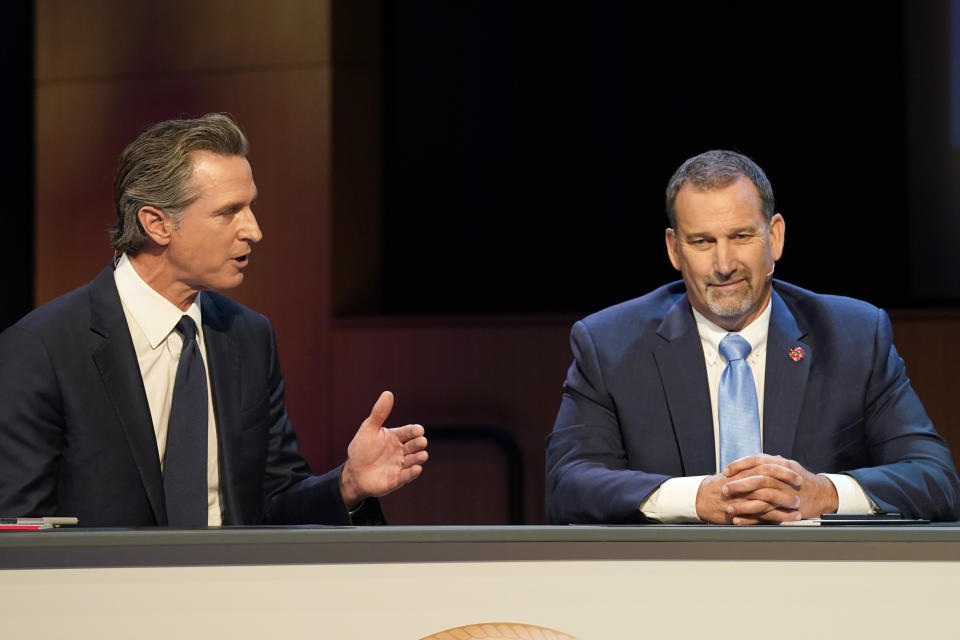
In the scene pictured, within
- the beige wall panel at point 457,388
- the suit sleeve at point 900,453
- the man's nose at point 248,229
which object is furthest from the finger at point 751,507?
the beige wall panel at point 457,388

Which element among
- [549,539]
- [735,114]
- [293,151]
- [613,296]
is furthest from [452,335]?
[549,539]

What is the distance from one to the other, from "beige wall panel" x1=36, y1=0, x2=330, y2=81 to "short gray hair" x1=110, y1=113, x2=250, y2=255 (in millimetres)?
2445

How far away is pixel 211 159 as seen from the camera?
232 centimetres

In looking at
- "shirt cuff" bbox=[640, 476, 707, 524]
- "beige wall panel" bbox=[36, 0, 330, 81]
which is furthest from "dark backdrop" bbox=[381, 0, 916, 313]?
"shirt cuff" bbox=[640, 476, 707, 524]

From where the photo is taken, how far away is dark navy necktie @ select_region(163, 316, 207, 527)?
2.15 metres

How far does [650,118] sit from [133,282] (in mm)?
2869

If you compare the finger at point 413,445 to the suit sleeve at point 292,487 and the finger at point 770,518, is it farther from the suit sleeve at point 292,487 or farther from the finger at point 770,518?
the finger at point 770,518

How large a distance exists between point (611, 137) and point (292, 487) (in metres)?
2.74

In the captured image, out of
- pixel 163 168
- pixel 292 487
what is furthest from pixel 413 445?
pixel 163 168

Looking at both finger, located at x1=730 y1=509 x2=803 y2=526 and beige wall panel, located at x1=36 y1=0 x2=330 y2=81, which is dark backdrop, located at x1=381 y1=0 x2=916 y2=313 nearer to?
beige wall panel, located at x1=36 y1=0 x2=330 y2=81

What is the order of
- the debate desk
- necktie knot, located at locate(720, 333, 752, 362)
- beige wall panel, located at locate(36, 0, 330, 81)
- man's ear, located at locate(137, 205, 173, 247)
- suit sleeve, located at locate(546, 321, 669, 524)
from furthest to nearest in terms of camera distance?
beige wall panel, located at locate(36, 0, 330, 81)
necktie knot, located at locate(720, 333, 752, 362)
man's ear, located at locate(137, 205, 173, 247)
suit sleeve, located at locate(546, 321, 669, 524)
the debate desk

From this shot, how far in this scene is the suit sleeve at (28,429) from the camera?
2.06 m

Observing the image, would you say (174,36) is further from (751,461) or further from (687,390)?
(751,461)

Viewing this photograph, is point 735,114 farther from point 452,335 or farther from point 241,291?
point 241,291
